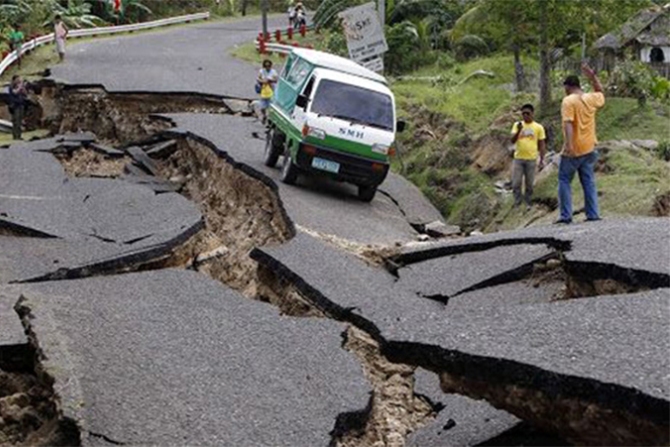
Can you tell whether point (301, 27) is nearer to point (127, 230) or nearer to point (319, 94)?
point (319, 94)

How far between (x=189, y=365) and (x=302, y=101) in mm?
8922

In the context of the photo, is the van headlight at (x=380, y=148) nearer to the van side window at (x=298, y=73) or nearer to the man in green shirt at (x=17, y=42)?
the van side window at (x=298, y=73)

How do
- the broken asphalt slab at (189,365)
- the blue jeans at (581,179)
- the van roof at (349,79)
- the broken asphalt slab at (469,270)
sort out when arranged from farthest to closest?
1. the van roof at (349,79)
2. the blue jeans at (581,179)
3. the broken asphalt slab at (469,270)
4. the broken asphalt slab at (189,365)

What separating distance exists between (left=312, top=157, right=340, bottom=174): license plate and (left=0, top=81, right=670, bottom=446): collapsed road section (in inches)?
21.2

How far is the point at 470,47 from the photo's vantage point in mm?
33281

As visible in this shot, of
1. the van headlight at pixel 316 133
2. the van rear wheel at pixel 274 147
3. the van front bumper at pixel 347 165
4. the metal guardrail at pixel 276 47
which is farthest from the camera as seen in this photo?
the metal guardrail at pixel 276 47

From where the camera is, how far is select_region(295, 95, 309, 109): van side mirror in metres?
16.6

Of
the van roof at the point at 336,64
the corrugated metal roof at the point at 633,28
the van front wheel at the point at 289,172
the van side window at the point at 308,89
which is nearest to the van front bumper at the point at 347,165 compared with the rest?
the van front wheel at the point at 289,172

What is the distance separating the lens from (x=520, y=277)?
10758mm

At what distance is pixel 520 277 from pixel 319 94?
22.5ft

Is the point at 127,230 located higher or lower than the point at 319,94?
lower

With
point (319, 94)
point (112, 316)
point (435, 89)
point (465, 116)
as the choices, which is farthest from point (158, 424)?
point (435, 89)

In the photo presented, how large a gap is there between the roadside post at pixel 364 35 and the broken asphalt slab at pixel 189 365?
33.2ft

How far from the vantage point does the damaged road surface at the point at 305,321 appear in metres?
6.55
